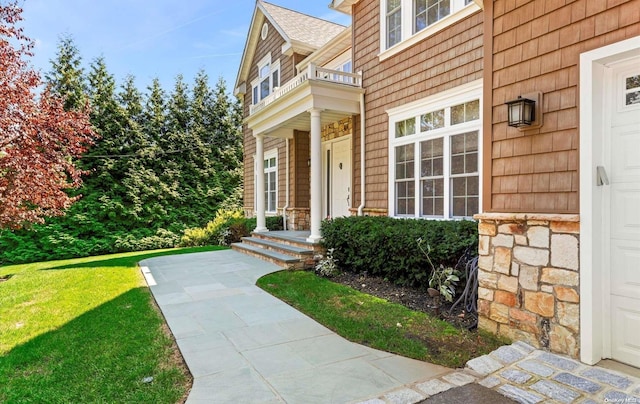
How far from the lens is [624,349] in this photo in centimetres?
281

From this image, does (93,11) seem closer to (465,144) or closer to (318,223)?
(318,223)

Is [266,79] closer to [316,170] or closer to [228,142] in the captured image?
[228,142]

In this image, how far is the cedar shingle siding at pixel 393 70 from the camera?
557 centimetres

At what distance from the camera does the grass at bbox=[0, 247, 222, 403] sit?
2.73 m

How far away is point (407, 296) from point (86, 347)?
3854 mm

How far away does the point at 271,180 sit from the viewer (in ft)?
40.8

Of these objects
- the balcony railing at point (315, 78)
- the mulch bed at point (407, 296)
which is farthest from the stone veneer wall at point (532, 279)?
the balcony railing at point (315, 78)

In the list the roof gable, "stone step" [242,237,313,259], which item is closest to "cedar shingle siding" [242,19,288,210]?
the roof gable

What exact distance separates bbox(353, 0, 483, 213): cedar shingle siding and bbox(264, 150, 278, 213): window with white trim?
15.3 ft

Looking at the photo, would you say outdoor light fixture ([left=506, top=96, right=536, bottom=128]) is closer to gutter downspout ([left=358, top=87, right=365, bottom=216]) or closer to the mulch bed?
the mulch bed

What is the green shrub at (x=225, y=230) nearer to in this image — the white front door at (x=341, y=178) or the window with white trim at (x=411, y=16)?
the white front door at (x=341, y=178)

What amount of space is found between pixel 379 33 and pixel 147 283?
6.59 meters

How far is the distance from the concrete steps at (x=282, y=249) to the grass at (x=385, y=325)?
1.37 m

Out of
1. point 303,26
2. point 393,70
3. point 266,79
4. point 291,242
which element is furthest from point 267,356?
point 266,79
